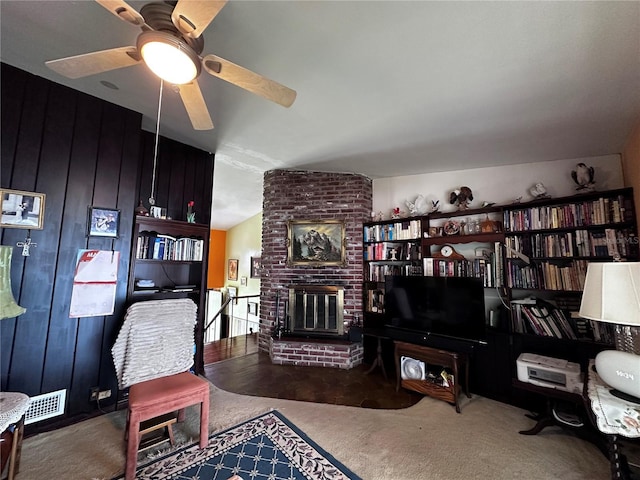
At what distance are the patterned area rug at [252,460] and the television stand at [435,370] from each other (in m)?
1.30

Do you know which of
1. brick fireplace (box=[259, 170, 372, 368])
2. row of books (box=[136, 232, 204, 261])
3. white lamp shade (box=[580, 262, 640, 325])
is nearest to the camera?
white lamp shade (box=[580, 262, 640, 325])

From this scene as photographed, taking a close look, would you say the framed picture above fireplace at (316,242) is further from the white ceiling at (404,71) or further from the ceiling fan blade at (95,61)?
the ceiling fan blade at (95,61)

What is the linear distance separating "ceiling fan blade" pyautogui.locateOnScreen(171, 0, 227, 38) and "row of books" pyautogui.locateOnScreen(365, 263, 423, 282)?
3.00 metres

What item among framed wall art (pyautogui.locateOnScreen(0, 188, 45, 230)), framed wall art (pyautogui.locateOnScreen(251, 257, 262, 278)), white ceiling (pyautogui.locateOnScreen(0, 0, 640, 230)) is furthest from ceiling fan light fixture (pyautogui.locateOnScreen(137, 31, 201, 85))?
framed wall art (pyautogui.locateOnScreen(251, 257, 262, 278))

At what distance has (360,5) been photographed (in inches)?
53.1

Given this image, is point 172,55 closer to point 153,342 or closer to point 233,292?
point 153,342

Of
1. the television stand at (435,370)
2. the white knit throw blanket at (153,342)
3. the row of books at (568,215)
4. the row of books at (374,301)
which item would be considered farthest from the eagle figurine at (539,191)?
the white knit throw blanket at (153,342)

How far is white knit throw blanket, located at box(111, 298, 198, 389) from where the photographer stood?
1987 millimetres

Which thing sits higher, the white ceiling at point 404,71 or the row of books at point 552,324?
the white ceiling at point 404,71

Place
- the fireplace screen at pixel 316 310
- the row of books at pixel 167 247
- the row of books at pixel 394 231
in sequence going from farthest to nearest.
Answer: the fireplace screen at pixel 316 310, the row of books at pixel 394 231, the row of books at pixel 167 247

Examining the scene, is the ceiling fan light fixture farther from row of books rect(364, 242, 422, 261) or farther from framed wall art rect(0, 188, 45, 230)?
row of books rect(364, 242, 422, 261)

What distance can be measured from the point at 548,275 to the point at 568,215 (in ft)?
1.96

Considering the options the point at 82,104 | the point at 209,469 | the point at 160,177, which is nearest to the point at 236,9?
the point at 82,104

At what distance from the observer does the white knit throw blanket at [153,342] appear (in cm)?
199
